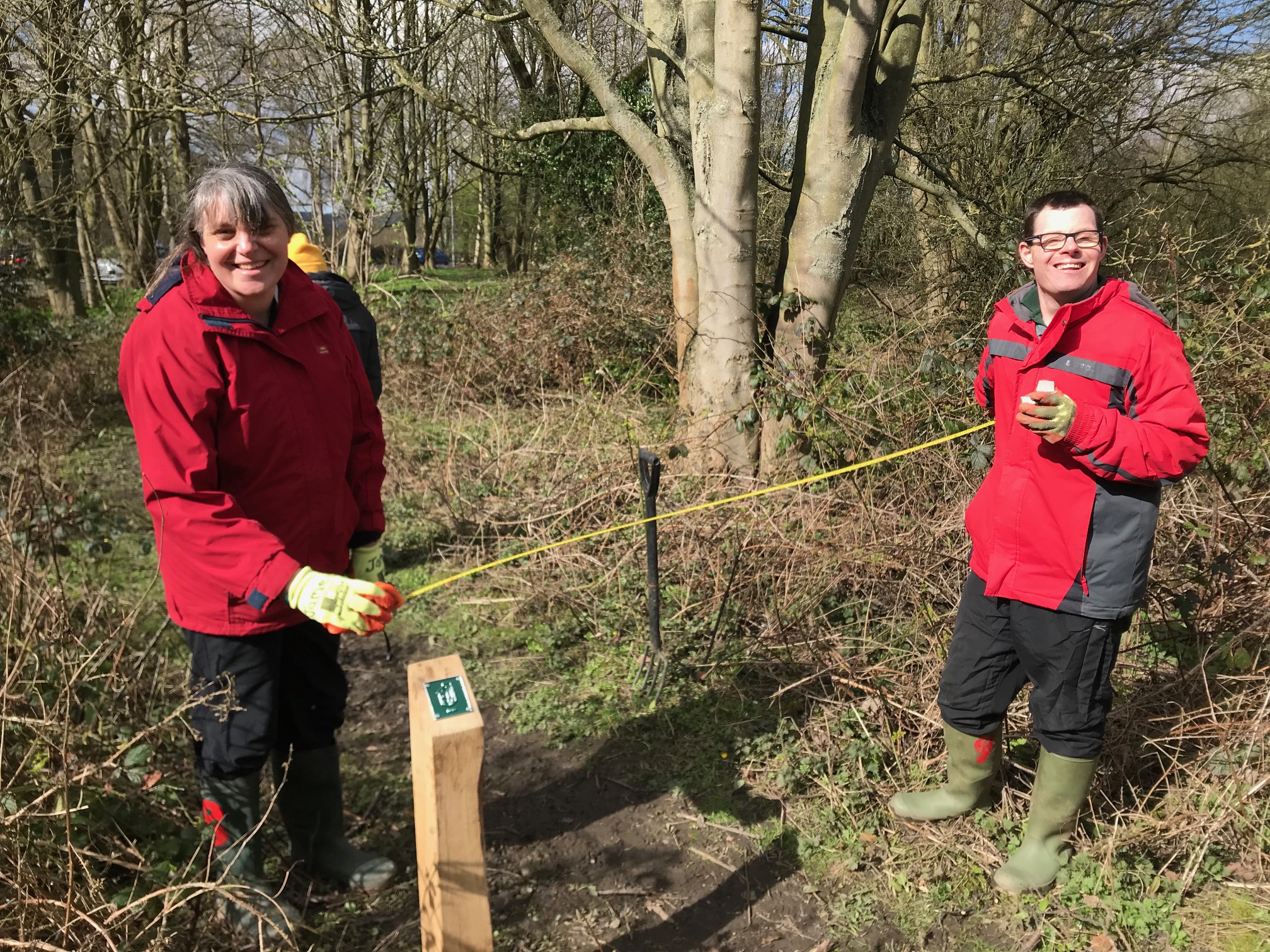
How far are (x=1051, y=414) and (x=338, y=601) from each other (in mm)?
1770

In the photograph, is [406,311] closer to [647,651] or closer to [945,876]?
[647,651]

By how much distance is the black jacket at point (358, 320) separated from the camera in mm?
3598

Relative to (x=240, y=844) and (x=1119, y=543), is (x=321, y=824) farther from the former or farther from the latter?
(x=1119, y=543)

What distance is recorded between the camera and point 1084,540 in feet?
7.24

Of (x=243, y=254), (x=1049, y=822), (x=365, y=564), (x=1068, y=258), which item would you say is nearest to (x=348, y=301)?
(x=365, y=564)

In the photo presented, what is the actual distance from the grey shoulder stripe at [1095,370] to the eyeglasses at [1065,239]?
0.93ft

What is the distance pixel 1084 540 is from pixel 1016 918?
115 centimetres

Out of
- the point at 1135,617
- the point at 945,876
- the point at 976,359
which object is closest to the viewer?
the point at 945,876

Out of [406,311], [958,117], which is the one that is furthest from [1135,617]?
[406,311]

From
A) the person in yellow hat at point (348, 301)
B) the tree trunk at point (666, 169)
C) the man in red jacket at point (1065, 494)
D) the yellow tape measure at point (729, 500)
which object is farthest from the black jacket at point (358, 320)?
the man in red jacket at point (1065, 494)

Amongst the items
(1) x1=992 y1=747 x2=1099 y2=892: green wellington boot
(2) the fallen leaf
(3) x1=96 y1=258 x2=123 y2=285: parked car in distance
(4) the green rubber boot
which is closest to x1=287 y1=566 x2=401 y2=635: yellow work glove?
(2) the fallen leaf

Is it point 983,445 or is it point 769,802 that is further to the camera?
point 983,445

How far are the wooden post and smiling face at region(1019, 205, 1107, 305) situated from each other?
1.80 meters

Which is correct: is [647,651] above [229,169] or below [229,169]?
below
